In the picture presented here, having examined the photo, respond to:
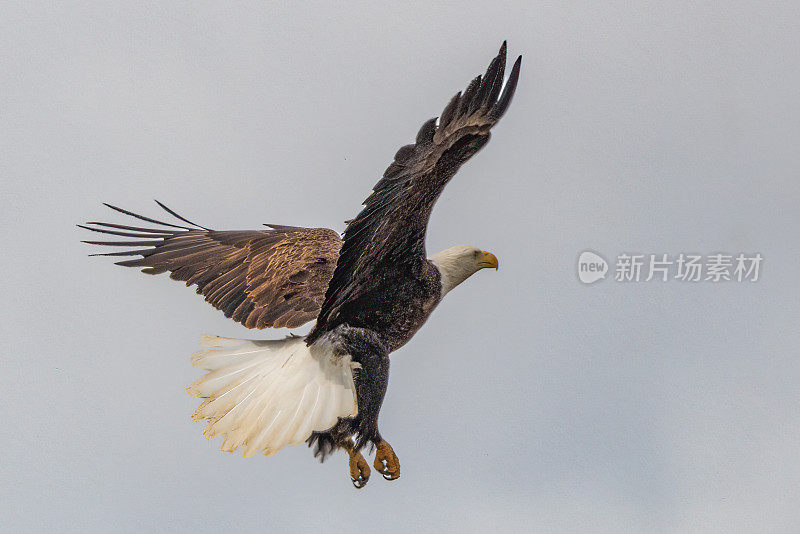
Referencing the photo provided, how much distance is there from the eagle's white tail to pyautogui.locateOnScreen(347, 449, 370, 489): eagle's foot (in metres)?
0.28

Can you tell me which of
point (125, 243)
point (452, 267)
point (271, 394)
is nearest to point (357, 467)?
point (271, 394)

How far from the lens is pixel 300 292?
6.35 meters

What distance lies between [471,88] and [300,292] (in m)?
1.94

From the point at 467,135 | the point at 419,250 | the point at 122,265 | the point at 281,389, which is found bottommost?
the point at 281,389

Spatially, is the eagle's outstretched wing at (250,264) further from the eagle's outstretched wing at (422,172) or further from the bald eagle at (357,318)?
the eagle's outstretched wing at (422,172)

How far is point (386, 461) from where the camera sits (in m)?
5.68

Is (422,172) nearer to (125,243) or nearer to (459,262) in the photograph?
(459,262)

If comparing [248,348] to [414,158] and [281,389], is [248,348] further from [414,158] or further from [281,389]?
[414,158]

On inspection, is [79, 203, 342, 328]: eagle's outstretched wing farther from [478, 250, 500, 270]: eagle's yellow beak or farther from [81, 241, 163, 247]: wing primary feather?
[478, 250, 500, 270]: eagle's yellow beak

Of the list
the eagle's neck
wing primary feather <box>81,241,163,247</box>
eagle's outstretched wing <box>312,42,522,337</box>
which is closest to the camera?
eagle's outstretched wing <box>312,42,522,337</box>

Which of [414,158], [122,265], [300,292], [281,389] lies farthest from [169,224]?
[414,158]

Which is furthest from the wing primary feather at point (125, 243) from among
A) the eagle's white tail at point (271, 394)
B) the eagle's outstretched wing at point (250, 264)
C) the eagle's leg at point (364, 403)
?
the eagle's leg at point (364, 403)

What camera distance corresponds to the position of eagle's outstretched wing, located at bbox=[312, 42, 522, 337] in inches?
193

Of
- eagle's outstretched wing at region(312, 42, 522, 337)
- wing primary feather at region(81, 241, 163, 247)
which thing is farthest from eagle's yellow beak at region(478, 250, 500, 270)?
wing primary feather at region(81, 241, 163, 247)
